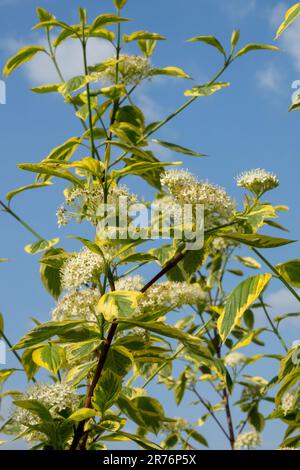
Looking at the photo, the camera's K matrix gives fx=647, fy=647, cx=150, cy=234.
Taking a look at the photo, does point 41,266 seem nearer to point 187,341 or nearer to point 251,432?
point 187,341

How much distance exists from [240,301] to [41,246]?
63 centimetres

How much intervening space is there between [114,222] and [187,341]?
1.10 feet

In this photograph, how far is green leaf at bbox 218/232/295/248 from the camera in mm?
1525

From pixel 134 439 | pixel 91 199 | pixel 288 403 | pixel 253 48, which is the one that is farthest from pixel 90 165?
pixel 288 403

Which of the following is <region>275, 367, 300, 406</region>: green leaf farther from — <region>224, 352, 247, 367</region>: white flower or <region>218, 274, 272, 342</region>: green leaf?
<region>224, 352, 247, 367</region>: white flower

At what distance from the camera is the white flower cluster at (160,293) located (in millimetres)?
1804

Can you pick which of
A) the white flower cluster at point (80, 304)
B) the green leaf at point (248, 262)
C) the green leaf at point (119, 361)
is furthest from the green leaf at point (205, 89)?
the green leaf at point (248, 262)

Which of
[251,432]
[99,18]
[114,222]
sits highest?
[99,18]

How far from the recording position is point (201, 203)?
164 centimetres

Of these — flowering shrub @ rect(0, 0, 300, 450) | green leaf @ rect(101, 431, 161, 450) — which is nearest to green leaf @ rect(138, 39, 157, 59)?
flowering shrub @ rect(0, 0, 300, 450)

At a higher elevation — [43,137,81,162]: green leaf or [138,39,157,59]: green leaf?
[138,39,157,59]: green leaf

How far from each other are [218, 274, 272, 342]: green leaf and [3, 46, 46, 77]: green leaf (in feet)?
3.68

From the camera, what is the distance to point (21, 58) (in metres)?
2.26
